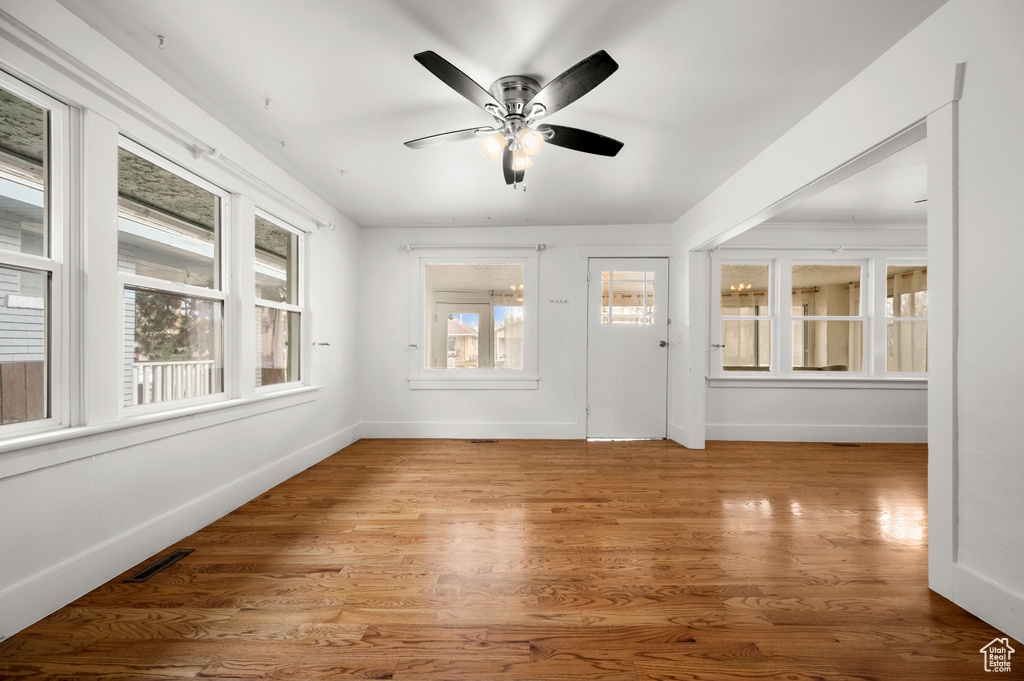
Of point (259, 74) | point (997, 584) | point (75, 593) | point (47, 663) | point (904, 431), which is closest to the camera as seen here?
point (47, 663)

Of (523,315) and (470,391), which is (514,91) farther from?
(470,391)

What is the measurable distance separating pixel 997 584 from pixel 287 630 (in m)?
2.60

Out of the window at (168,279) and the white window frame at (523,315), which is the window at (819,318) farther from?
the window at (168,279)

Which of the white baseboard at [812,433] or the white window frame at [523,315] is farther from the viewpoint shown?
the white window frame at [523,315]

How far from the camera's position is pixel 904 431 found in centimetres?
472

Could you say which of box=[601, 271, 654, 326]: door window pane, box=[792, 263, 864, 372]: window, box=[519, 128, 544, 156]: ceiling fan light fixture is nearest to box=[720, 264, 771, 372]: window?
box=[792, 263, 864, 372]: window

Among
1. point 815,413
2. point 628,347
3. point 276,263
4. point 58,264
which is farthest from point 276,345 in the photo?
point 815,413

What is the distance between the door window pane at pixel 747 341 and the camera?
16.3 feet

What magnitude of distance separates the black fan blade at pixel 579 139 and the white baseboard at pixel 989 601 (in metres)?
2.36

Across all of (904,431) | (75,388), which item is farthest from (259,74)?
(904,431)

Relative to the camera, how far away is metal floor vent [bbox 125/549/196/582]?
1.92 meters

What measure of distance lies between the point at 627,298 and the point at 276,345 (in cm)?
355

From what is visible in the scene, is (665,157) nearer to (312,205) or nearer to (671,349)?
(671,349)

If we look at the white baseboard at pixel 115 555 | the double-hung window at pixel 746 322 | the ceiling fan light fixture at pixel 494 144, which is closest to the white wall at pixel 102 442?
the white baseboard at pixel 115 555
